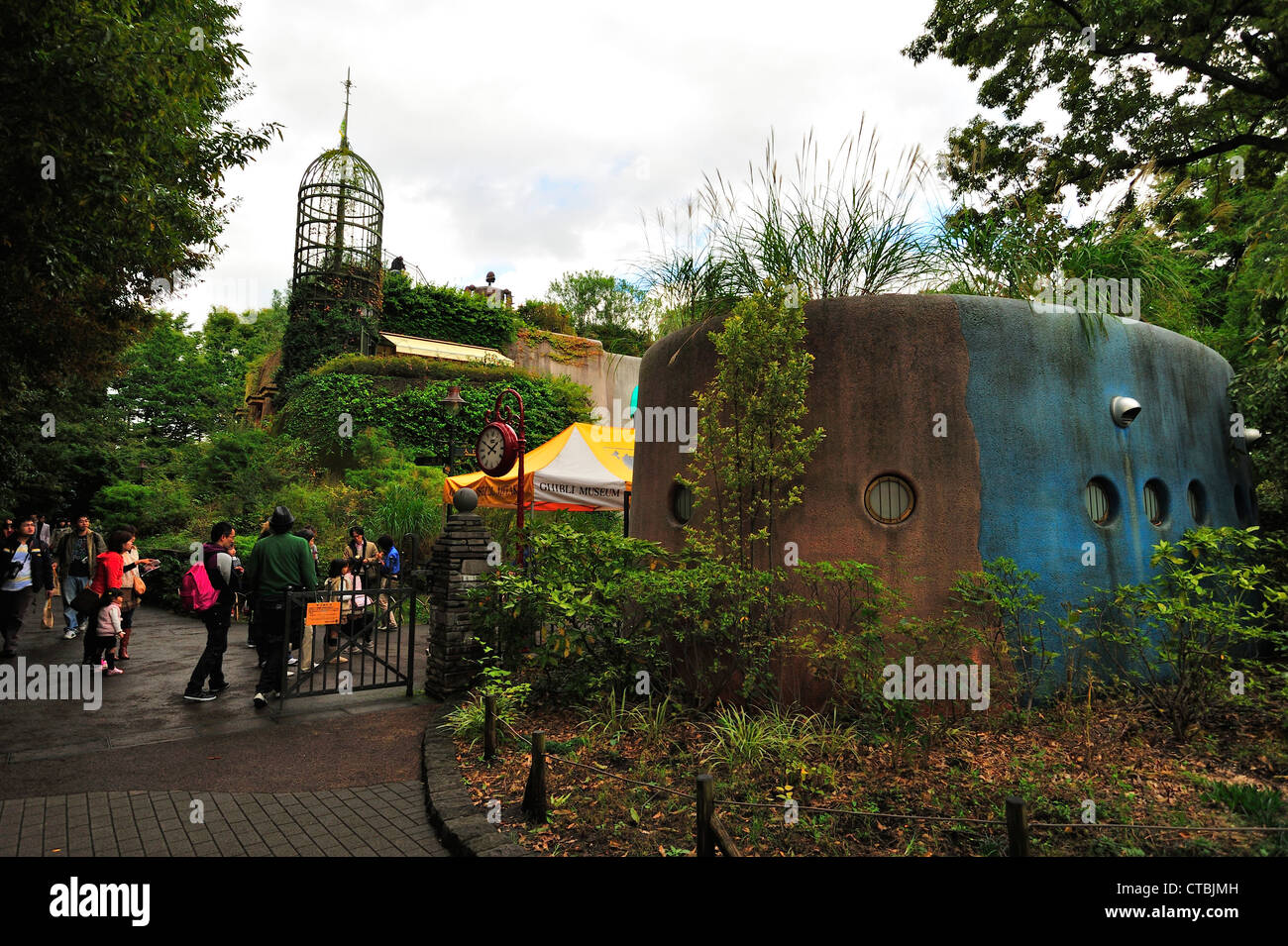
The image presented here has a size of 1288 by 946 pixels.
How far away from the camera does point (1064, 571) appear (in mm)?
5953

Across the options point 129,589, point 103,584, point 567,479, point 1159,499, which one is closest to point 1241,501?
point 1159,499

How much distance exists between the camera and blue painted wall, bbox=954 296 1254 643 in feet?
19.4

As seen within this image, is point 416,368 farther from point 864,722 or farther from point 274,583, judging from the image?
point 864,722

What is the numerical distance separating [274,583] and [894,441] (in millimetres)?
6429

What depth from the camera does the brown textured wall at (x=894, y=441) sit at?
19.0ft

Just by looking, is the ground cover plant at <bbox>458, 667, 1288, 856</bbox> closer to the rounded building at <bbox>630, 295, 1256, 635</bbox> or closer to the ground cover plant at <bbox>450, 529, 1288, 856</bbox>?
the ground cover plant at <bbox>450, 529, 1288, 856</bbox>

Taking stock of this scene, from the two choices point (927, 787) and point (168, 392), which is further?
point (168, 392)

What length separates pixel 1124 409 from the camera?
6.25m

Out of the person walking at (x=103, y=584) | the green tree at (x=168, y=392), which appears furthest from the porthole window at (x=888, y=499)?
the green tree at (x=168, y=392)

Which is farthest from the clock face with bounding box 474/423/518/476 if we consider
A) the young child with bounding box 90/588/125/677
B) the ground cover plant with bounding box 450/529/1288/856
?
the young child with bounding box 90/588/125/677

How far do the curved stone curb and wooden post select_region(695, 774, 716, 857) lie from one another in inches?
44.0

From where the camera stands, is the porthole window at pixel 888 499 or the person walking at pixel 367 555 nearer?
the porthole window at pixel 888 499

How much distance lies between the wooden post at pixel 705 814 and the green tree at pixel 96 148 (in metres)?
6.61

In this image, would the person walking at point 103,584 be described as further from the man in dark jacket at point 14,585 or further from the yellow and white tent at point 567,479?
the yellow and white tent at point 567,479
